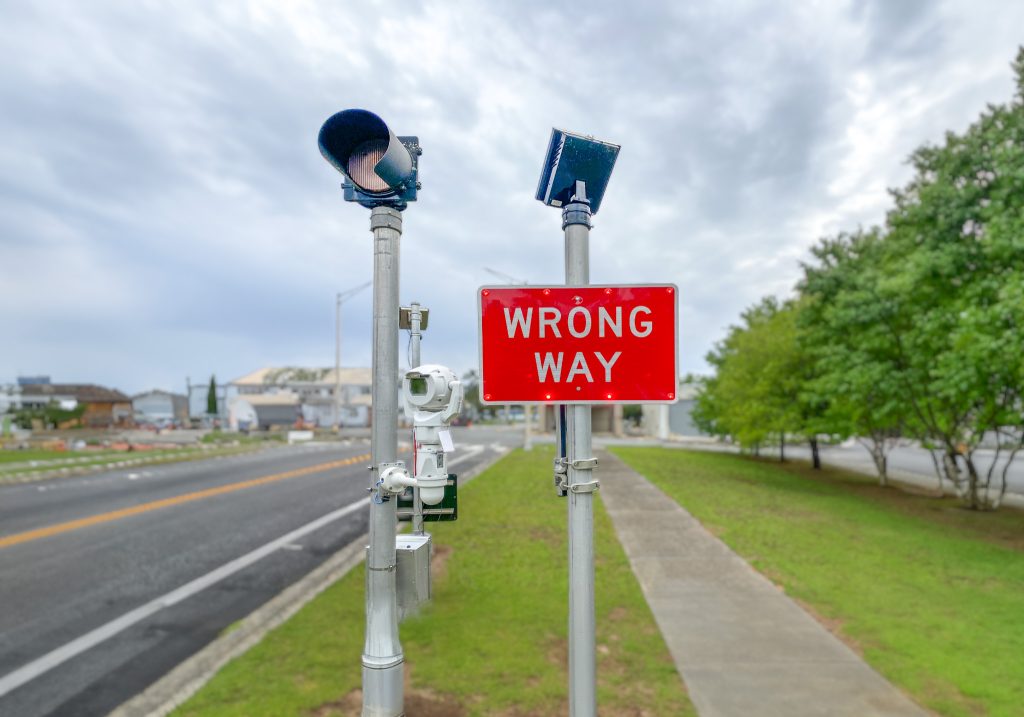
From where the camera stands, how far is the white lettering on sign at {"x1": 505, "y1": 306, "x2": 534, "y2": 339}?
2.37 metres

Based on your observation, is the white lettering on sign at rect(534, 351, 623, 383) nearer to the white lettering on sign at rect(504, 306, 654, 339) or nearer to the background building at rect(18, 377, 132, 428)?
the white lettering on sign at rect(504, 306, 654, 339)

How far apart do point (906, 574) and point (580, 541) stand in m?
7.29

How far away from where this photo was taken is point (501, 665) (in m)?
4.71

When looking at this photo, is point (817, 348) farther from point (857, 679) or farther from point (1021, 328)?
point (857, 679)

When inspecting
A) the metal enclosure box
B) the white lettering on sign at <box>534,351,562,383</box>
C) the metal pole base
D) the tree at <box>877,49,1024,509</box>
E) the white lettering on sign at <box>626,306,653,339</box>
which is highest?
the tree at <box>877,49,1024,509</box>

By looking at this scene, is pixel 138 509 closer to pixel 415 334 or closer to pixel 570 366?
pixel 415 334

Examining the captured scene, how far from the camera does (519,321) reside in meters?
2.38

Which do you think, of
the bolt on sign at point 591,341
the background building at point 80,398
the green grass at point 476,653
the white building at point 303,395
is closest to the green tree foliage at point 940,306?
the green grass at point 476,653

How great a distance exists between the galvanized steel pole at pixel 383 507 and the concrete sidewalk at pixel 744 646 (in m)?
2.28

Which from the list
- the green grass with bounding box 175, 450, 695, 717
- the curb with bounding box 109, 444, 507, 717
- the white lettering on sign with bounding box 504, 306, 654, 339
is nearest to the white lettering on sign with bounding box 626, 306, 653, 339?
the white lettering on sign with bounding box 504, 306, 654, 339

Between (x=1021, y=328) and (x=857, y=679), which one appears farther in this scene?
(x=1021, y=328)

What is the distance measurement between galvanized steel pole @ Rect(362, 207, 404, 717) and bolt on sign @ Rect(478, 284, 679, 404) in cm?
100

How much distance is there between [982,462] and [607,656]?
33.3 m

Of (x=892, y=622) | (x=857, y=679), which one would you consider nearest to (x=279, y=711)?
(x=857, y=679)
